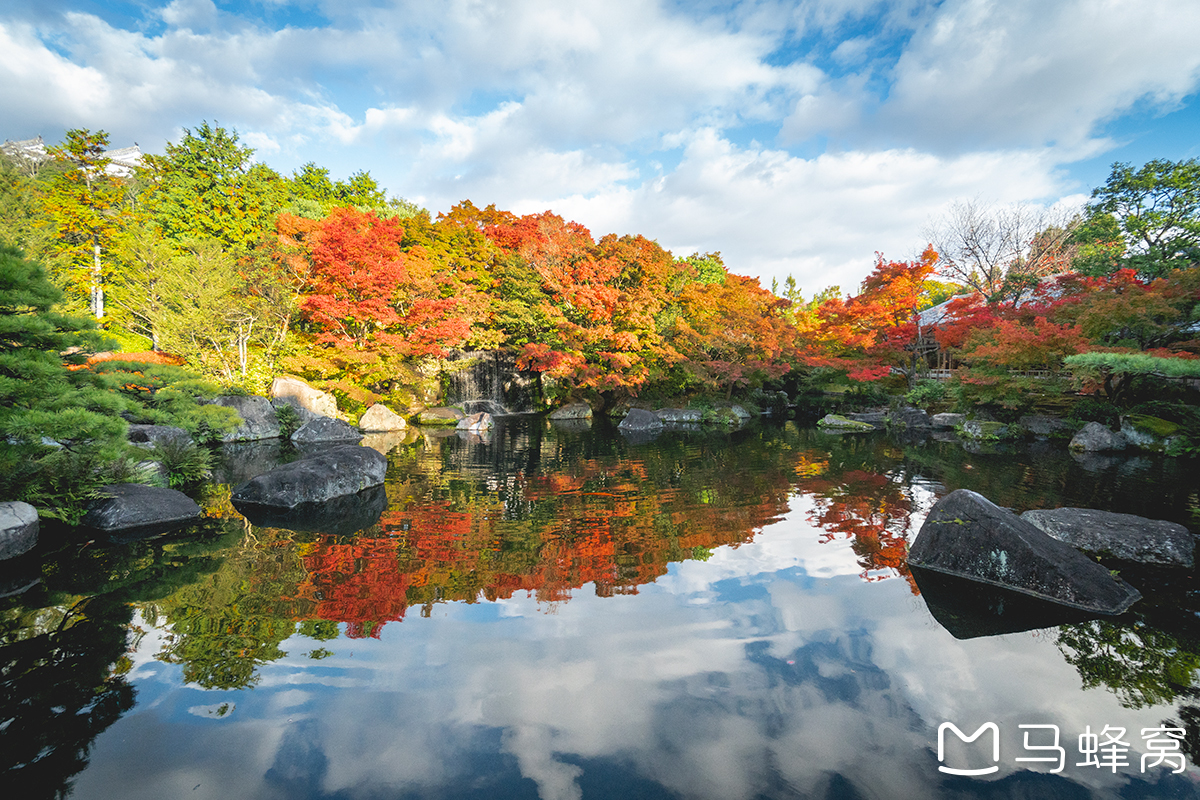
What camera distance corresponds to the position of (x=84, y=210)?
2106 cm

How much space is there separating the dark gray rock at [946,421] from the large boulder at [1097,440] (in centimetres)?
469

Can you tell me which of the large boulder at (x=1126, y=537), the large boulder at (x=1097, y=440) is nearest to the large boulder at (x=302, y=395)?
the large boulder at (x=1126, y=537)

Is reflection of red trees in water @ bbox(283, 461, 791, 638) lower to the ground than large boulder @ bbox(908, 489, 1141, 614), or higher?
lower

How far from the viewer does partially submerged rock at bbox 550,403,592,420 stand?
2596 cm

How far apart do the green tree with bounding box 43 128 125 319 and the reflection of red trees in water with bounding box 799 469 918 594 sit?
27.9 m

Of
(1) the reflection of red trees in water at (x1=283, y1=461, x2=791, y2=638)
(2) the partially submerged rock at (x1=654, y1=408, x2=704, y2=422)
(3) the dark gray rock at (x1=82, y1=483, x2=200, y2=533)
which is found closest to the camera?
(1) the reflection of red trees in water at (x1=283, y1=461, x2=791, y2=638)

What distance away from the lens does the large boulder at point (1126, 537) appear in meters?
5.79

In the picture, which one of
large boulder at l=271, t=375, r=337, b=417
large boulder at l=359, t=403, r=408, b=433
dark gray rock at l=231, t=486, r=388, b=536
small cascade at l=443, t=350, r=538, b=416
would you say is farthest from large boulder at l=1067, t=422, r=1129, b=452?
large boulder at l=271, t=375, r=337, b=417

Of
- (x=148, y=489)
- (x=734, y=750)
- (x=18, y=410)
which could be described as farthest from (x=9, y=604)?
(x=734, y=750)

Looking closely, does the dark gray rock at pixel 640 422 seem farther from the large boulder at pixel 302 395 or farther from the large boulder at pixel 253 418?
the large boulder at pixel 253 418

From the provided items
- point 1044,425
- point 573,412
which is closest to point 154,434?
point 573,412

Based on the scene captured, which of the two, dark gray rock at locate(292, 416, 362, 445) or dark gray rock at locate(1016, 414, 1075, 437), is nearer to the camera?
dark gray rock at locate(1016, 414, 1075, 437)

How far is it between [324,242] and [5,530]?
16248 millimetres

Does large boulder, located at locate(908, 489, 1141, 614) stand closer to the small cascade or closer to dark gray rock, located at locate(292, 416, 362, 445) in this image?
dark gray rock, located at locate(292, 416, 362, 445)
